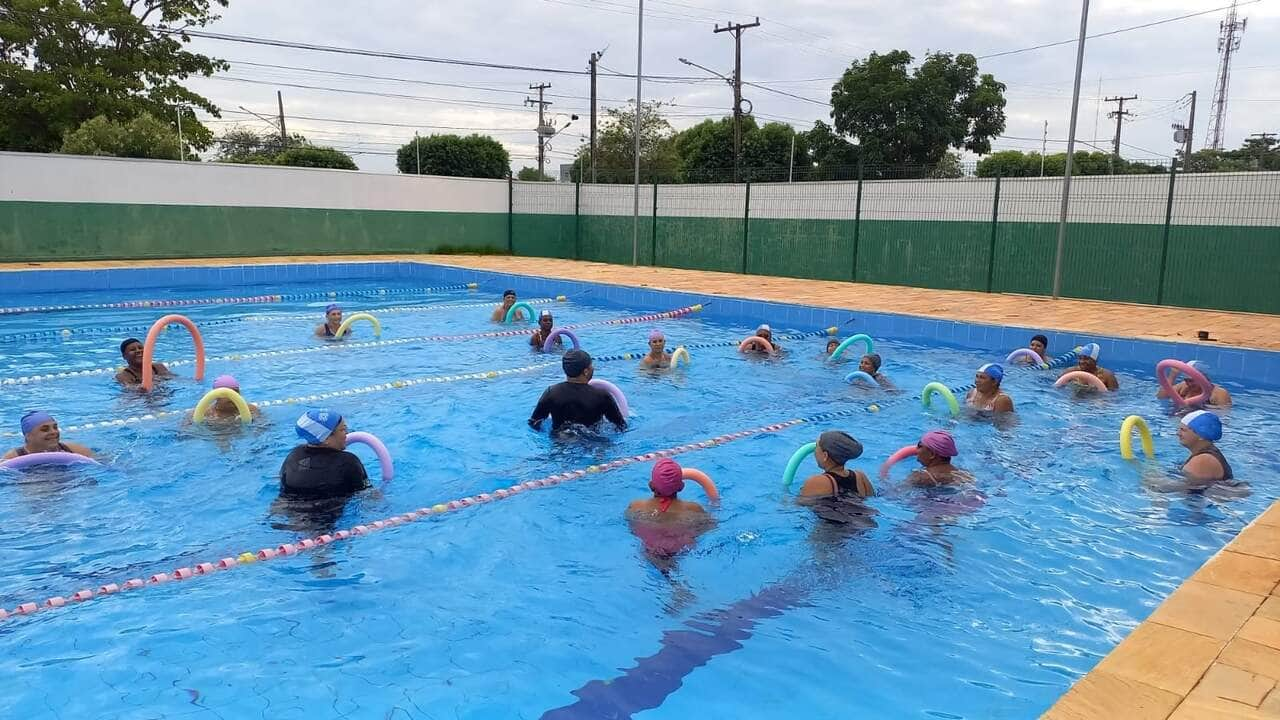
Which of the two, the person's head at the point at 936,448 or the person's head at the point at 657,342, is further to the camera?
the person's head at the point at 657,342

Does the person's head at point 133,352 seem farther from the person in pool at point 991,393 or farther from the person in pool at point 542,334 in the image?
the person in pool at point 991,393

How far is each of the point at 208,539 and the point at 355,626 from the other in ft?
5.73

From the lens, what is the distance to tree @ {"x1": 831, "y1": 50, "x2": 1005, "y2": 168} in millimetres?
42438

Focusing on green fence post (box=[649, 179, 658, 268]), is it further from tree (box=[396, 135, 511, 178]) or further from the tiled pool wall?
tree (box=[396, 135, 511, 178])

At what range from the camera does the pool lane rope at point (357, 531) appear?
4.98 m

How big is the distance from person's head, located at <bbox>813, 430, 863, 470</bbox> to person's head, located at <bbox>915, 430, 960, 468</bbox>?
0.74m

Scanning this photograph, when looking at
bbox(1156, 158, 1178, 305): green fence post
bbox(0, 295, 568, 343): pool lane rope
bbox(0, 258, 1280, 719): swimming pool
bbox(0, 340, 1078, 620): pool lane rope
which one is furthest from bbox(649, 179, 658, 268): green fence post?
bbox(0, 340, 1078, 620): pool lane rope

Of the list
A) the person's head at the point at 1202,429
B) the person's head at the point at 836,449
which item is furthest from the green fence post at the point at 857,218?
the person's head at the point at 836,449

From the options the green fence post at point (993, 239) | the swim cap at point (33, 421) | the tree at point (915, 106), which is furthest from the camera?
the tree at point (915, 106)

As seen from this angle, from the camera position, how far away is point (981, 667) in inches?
175

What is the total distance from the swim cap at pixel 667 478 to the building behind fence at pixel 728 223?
52.3 ft

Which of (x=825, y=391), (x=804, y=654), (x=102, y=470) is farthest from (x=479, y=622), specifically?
(x=825, y=391)

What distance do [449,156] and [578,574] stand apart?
48.3 m

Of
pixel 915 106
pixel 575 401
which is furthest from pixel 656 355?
pixel 915 106
